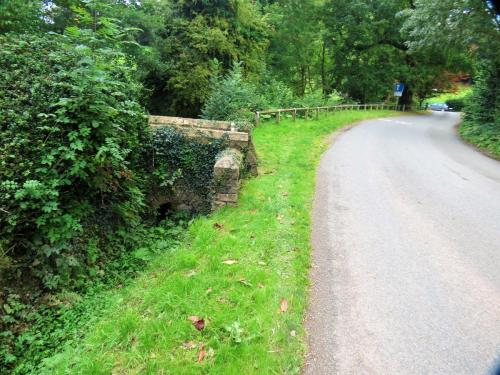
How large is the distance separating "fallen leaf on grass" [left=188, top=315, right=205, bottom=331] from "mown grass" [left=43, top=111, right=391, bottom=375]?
0.04 m

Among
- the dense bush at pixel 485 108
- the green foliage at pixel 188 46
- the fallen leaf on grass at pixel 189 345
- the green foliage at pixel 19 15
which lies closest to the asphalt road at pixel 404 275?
the fallen leaf on grass at pixel 189 345

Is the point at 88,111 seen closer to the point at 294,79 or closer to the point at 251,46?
the point at 251,46

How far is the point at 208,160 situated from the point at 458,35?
13869mm

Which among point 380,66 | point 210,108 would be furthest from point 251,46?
point 380,66

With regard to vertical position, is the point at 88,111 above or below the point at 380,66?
below

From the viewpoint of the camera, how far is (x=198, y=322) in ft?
11.2

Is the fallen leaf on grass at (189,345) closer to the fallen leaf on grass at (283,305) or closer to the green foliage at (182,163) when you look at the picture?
the fallen leaf on grass at (283,305)

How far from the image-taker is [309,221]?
19.4 ft

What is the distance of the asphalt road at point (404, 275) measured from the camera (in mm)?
3125

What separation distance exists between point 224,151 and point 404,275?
13.0 ft

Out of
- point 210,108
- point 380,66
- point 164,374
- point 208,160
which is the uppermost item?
point 380,66

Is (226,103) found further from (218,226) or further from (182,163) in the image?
(218,226)

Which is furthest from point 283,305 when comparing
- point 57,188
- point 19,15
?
point 19,15

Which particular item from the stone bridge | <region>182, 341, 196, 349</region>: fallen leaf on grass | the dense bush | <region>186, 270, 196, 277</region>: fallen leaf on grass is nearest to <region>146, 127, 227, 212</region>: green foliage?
the stone bridge
